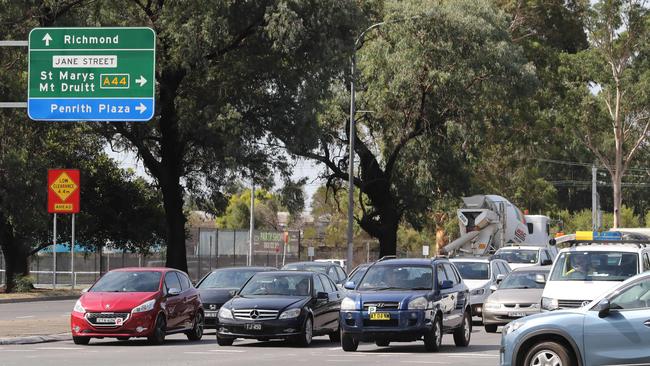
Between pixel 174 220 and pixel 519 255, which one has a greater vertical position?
pixel 174 220

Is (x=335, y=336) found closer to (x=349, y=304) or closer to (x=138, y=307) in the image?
(x=349, y=304)

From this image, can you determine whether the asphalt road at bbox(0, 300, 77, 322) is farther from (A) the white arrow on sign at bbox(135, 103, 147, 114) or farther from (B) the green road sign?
(A) the white arrow on sign at bbox(135, 103, 147, 114)

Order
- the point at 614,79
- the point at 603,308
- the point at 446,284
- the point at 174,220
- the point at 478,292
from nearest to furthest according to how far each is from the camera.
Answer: the point at 603,308 → the point at 446,284 → the point at 478,292 → the point at 174,220 → the point at 614,79

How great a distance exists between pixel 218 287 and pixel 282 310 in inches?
222

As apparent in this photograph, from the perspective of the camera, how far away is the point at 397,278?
22984 millimetres

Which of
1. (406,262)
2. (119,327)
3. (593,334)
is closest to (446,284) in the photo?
(406,262)

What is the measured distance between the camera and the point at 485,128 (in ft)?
181

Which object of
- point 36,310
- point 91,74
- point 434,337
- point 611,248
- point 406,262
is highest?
point 91,74

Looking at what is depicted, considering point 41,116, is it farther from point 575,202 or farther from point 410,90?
point 575,202

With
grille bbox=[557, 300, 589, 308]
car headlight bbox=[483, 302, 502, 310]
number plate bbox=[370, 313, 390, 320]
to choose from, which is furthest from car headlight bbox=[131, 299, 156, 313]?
car headlight bbox=[483, 302, 502, 310]

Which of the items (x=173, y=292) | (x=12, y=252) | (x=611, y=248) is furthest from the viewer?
(x=12, y=252)

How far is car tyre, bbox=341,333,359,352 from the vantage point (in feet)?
73.3

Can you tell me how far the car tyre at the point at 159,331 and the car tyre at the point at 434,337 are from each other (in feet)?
17.4

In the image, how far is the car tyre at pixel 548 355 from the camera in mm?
14742
